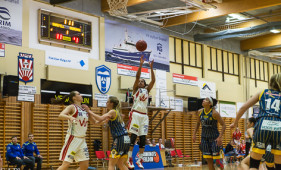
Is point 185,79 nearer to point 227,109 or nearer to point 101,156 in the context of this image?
point 227,109

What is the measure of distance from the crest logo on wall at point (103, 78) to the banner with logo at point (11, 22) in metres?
3.78

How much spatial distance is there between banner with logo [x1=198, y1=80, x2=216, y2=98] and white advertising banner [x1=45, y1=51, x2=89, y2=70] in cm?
791

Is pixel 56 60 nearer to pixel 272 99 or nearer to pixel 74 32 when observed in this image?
pixel 74 32

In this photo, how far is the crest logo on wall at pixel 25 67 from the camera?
14445mm

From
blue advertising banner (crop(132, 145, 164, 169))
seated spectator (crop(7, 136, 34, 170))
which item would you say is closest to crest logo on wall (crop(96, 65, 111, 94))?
blue advertising banner (crop(132, 145, 164, 169))

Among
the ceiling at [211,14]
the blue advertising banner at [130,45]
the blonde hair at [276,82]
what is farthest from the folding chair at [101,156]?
the blonde hair at [276,82]

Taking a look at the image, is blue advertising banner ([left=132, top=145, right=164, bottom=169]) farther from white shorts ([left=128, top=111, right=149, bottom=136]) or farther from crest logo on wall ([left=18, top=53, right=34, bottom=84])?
white shorts ([left=128, top=111, right=149, bottom=136])

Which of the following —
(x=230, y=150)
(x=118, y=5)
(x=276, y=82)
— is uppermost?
(x=118, y=5)

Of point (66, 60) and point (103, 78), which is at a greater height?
point (66, 60)

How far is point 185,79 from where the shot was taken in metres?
21.4

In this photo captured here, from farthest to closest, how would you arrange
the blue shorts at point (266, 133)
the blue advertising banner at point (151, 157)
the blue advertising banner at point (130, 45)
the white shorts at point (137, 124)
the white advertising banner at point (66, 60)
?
1. the blue advertising banner at point (130, 45)
2. the white advertising banner at point (66, 60)
3. the blue advertising banner at point (151, 157)
4. the white shorts at point (137, 124)
5. the blue shorts at point (266, 133)

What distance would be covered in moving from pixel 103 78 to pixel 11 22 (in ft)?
15.2

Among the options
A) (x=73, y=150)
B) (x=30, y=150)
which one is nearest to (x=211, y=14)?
(x=30, y=150)

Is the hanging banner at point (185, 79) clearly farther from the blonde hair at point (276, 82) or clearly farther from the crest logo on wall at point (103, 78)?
the blonde hair at point (276, 82)
